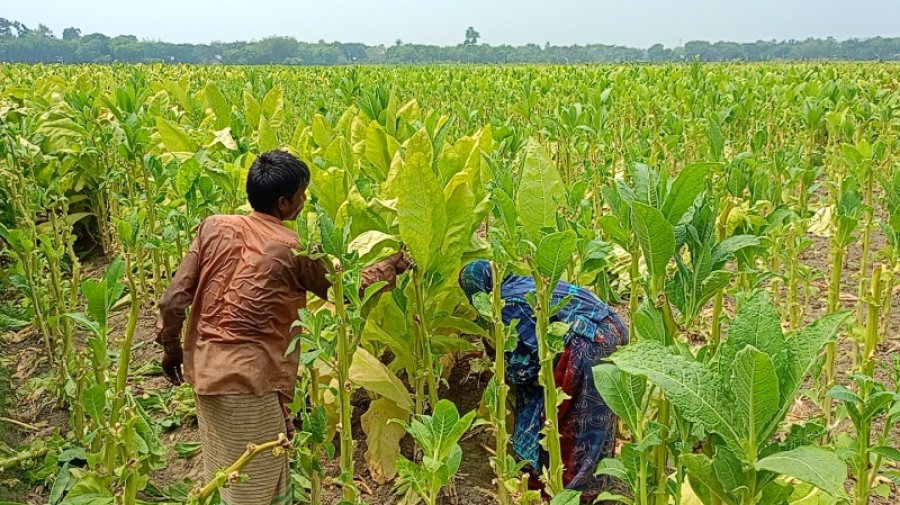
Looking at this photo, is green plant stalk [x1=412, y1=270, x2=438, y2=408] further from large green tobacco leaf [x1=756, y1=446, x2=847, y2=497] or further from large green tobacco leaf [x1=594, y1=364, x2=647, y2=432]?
large green tobacco leaf [x1=756, y1=446, x2=847, y2=497]

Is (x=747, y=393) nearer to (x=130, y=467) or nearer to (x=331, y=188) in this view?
(x=130, y=467)

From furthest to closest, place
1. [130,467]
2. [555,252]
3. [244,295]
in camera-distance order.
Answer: [244,295] < [555,252] < [130,467]

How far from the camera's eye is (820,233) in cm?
609

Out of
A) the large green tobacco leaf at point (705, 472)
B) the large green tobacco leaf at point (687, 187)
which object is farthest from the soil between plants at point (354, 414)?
the large green tobacco leaf at point (705, 472)

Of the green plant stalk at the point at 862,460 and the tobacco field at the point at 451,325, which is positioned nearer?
the tobacco field at the point at 451,325

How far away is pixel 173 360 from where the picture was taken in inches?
110

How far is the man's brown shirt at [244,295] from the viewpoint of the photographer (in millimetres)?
2533

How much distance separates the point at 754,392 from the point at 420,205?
153 cm

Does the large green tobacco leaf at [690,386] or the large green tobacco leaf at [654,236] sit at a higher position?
the large green tobacco leaf at [654,236]

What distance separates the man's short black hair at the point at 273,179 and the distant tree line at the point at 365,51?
51.3 meters

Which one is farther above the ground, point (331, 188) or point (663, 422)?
point (331, 188)

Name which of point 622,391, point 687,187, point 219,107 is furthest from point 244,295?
point 219,107

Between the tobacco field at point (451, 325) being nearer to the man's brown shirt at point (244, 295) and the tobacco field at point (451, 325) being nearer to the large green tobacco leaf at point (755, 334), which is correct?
the large green tobacco leaf at point (755, 334)

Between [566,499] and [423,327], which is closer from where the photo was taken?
[566,499]
